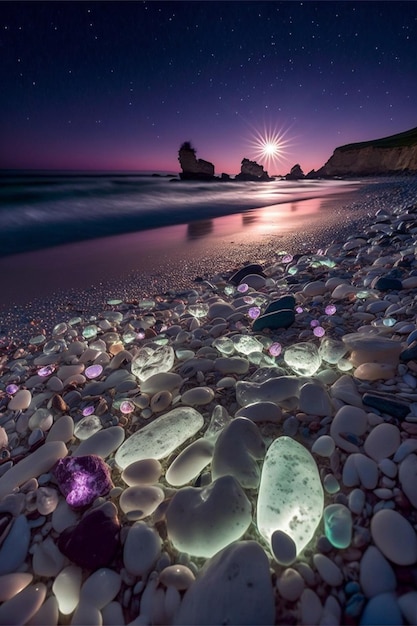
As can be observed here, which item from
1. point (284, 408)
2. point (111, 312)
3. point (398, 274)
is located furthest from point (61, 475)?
point (398, 274)

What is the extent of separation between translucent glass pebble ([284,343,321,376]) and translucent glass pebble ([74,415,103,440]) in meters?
0.86

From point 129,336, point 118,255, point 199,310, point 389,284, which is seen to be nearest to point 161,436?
point 129,336

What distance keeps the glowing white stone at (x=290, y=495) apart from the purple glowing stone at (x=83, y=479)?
1.68 feet

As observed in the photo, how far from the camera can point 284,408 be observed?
1.17 m

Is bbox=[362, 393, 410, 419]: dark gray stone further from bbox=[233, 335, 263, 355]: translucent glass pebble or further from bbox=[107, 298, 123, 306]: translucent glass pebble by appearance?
bbox=[107, 298, 123, 306]: translucent glass pebble

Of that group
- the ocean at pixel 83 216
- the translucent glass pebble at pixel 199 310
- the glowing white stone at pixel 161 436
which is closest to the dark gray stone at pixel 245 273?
the translucent glass pebble at pixel 199 310

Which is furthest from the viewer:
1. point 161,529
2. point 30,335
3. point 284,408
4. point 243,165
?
point 243,165

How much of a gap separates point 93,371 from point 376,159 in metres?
50.2

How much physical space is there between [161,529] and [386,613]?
556mm

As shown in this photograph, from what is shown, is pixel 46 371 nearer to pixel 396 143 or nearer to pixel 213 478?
pixel 213 478

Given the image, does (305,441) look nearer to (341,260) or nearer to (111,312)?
(111,312)

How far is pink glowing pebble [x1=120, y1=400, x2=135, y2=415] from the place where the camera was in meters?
1.36

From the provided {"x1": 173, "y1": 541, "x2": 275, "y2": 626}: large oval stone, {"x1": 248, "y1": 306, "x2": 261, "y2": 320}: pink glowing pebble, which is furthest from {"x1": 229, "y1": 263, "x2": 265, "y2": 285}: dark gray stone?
{"x1": 173, "y1": 541, "x2": 275, "y2": 626}: large oval stone

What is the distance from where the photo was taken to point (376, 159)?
41.5 metres
